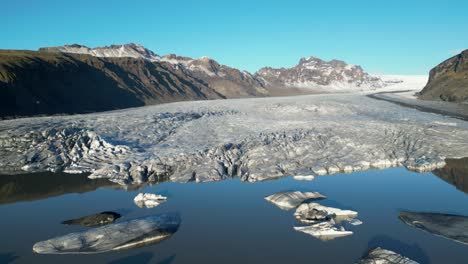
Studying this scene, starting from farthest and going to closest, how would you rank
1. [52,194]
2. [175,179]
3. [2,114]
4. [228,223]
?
[2,114] → [175,179] → [52,194] → [228,223]

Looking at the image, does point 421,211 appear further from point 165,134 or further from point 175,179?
point 165,134

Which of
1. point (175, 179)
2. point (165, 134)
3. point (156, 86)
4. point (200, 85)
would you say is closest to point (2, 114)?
point (165, 134)

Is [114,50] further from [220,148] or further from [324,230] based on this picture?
[324,230]

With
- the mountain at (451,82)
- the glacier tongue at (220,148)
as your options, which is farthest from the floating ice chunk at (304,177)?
the mountain at (451,82)

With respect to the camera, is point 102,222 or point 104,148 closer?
point 102,222

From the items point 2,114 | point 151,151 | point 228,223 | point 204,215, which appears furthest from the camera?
point 2,114
